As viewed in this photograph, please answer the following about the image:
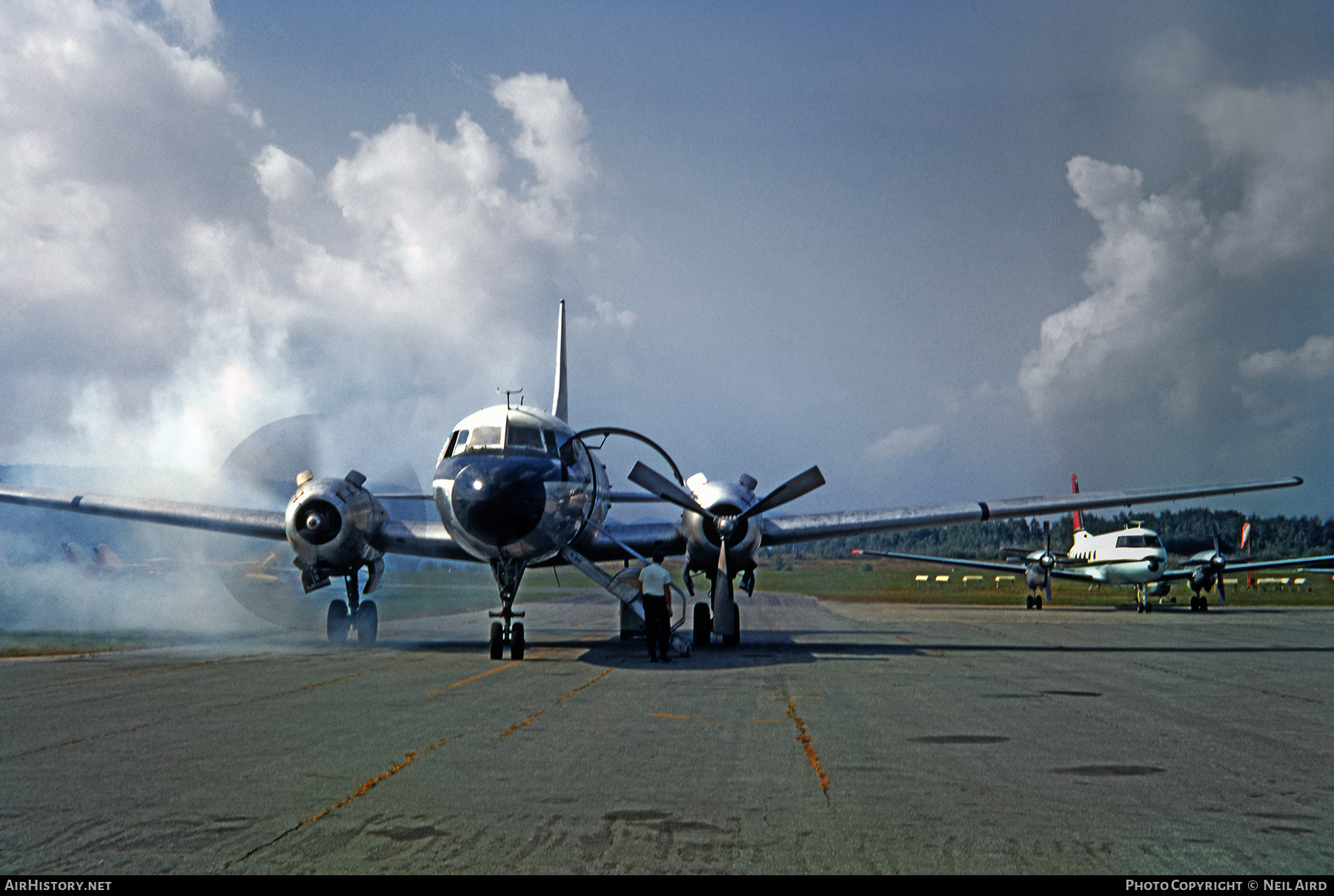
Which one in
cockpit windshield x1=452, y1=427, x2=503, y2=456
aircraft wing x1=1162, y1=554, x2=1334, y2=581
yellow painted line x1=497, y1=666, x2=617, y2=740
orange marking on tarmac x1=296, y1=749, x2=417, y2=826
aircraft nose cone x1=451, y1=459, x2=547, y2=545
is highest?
cockpit windshield x1=452, y1=427, x2=503, y2=456

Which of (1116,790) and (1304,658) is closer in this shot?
(1116,790)

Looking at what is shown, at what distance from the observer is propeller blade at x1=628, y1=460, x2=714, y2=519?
19.3 metres

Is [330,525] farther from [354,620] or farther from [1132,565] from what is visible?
[1132,565]

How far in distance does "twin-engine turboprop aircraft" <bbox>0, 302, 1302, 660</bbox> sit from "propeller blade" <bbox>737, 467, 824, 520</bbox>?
0.9 inches

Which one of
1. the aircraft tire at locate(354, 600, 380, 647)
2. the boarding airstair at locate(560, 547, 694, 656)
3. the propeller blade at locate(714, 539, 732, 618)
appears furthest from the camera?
the aircraft tire at locate(354, 600, 380, 647)

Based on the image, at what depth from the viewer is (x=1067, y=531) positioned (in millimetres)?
73688

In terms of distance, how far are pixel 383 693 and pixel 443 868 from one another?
26.5 ft

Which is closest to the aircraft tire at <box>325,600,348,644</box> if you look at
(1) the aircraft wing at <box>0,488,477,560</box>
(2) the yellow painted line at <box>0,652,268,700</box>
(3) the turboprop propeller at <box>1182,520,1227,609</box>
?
(1) the aircraft wing at <box>0,488,477,560</box>

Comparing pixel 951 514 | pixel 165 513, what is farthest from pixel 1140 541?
pixel 165 513

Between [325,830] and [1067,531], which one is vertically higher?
[1067,531]

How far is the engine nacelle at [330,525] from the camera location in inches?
795

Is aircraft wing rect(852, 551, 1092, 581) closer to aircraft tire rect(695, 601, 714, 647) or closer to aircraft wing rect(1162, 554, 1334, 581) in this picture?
aircraft wing rect(1162, 554, 1334, 581)

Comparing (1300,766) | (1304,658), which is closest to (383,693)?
(1300,766)
